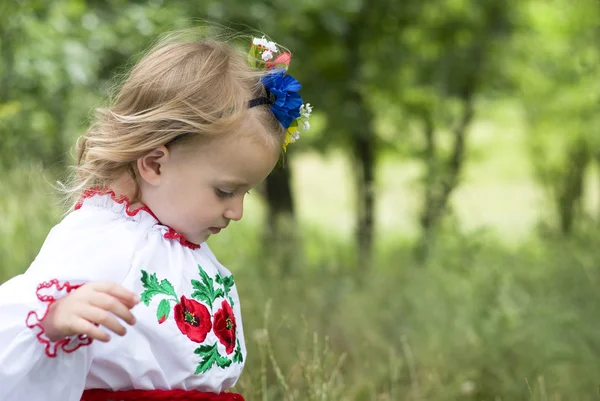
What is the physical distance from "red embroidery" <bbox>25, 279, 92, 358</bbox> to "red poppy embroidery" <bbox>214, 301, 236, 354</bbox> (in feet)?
1.09

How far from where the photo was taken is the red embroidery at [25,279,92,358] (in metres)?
1.50

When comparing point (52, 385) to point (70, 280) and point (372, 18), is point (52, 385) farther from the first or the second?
point (372, 18)

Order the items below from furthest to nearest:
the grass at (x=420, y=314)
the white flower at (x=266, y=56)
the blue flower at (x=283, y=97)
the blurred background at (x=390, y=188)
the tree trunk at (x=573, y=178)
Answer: the tree trunk at (x=573, y=178), the blurred background at (x=390, y=188), the grass at (x=420, y=314), the white flower at (x=266, y=56), the blue flower at (x=283, y=97)

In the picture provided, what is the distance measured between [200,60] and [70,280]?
0.60 metres

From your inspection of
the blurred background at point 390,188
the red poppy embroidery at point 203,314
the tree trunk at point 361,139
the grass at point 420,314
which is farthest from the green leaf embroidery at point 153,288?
the tree trunk at point 361,139

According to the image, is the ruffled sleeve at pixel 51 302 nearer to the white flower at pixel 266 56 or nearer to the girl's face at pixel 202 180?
the girl's face at pixel 202 180

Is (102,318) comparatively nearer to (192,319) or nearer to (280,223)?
(192,319)

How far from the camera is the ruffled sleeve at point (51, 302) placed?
151cm

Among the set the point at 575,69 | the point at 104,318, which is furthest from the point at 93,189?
the point at 575,69

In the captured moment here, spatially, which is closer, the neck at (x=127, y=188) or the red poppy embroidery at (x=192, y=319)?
the red poppy embroidery at (x=192, y=319)

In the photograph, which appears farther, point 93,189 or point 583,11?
point 583,11

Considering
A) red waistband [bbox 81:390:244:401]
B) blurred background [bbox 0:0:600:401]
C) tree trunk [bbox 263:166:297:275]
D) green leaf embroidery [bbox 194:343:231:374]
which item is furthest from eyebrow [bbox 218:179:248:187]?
tree trunk [bbox 263:166:297:275]

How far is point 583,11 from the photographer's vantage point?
7.80 metres

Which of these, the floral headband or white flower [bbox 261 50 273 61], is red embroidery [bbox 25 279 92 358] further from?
white flower [bbox 261 50 273 61]
